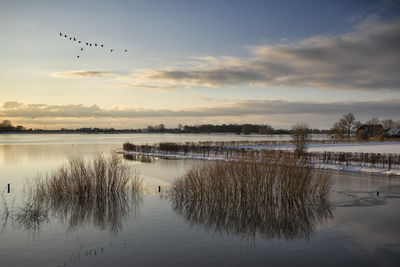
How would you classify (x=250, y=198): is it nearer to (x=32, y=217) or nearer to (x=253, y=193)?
Answer: (x=253, y=193)

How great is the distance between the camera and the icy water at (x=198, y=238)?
388 inches

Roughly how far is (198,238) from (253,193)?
241 inches

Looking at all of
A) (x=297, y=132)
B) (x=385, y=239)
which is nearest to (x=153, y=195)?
(x=385, y=239)

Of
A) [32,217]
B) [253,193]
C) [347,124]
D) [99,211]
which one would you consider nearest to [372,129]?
[347,124]

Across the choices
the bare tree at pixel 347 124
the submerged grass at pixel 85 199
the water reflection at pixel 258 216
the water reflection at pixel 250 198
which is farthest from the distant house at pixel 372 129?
the submerged grass at pixel 85 199

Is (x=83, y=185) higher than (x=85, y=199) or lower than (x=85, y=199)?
higher

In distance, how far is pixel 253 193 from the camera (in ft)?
56.7

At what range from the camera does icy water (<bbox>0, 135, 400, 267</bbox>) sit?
9852 millimetres

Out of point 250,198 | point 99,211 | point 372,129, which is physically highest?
point 372,129

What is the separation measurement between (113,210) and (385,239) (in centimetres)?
1151

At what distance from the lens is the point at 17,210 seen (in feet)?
50.2

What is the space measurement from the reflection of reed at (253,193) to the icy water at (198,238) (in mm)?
515

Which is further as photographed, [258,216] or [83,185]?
[83,185]

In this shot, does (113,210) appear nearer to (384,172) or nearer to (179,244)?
(179,244)
